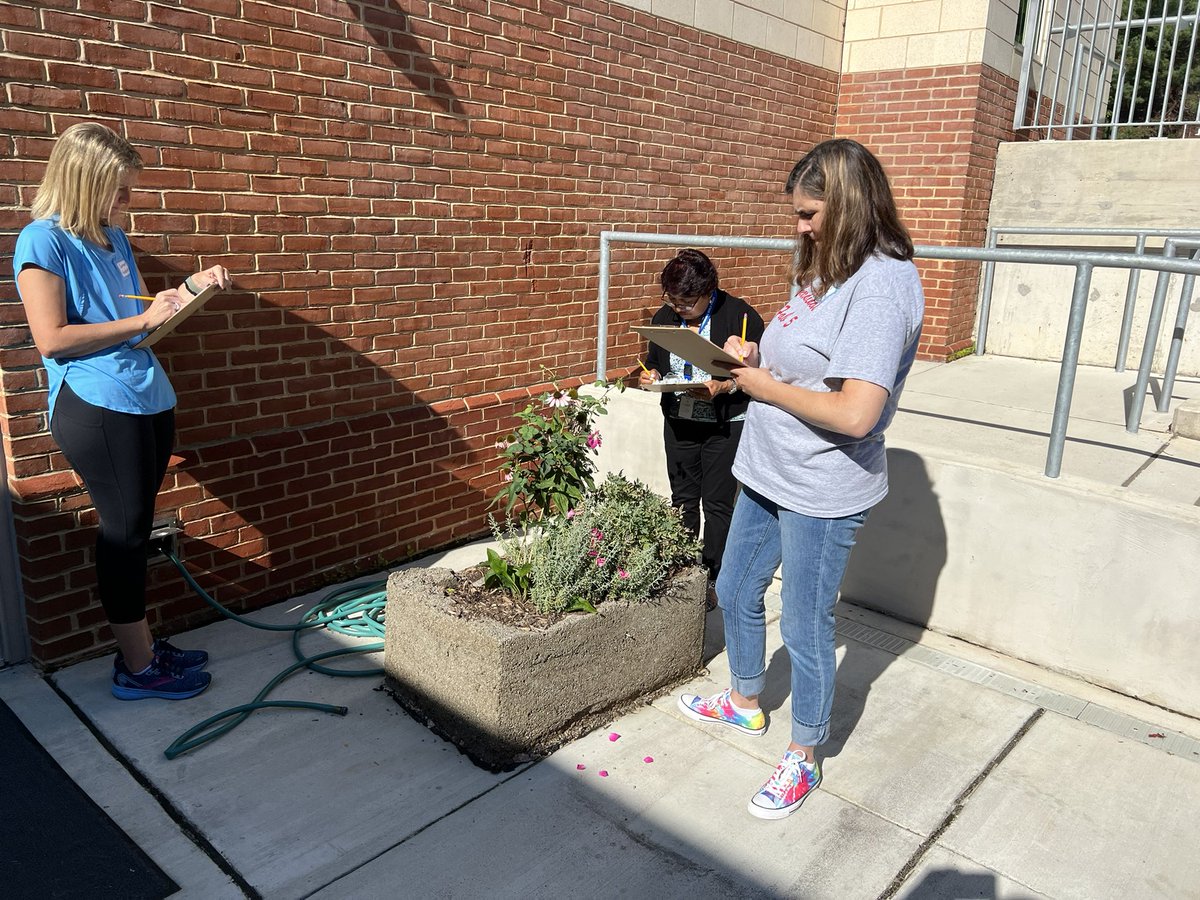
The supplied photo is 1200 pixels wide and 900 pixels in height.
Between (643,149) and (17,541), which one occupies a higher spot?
(643,149)

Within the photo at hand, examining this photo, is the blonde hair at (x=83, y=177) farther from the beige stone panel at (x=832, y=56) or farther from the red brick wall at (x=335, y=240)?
the beige stone panel at (x=832, y=56)

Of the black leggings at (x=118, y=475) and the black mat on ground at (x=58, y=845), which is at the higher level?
the black leggings at (x=118, y=475)

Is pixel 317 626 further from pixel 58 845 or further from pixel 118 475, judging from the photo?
pixel 58 845

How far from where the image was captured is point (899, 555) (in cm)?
414

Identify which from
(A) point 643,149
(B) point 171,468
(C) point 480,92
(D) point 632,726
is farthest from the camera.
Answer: (A) point 643,149

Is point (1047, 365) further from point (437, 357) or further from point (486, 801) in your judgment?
point (486, 801)

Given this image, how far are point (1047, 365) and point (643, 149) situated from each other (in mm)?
4931

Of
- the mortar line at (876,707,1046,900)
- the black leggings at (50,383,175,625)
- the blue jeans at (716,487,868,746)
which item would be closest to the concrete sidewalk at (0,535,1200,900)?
the mortar line at (876,707,1046,900)

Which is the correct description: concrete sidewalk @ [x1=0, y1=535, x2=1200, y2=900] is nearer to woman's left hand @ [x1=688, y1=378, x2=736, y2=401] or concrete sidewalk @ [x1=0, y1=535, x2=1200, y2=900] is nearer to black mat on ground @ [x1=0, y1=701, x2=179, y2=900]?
black mat on ground @ [x1=0, y1=701, x2=179, y2=900]

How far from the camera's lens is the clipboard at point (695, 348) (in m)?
2.67

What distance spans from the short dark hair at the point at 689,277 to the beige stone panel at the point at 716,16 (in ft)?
11.1

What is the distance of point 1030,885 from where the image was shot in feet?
8.28

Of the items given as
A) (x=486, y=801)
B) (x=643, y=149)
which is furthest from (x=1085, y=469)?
(x=486, y=801)

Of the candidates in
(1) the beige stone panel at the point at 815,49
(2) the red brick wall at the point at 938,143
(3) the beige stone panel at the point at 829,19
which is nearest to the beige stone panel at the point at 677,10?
(1) the beige stone panel at the point at 815,49
